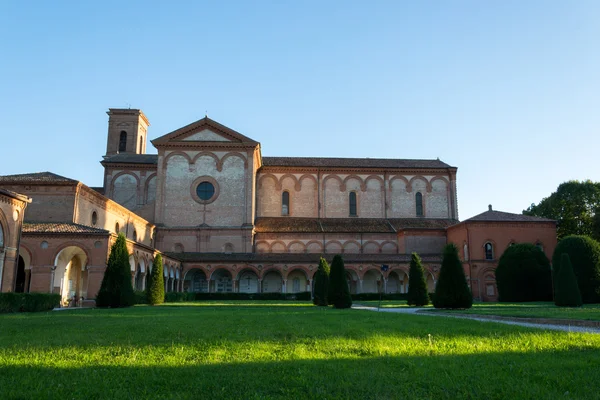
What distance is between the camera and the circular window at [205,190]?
43.5 m

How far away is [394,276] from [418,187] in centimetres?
1048

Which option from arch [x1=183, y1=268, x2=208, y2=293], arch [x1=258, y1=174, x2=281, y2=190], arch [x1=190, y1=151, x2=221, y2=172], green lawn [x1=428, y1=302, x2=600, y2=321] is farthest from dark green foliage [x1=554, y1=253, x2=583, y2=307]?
arch [x1=190, y1=151, x2=221, y2=172]

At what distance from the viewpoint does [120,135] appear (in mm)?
54094

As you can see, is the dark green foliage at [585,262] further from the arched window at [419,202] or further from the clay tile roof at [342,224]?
the arched window at [419,202]

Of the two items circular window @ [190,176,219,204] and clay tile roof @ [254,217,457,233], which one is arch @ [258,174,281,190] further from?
circular window @ [190,176,219,204]

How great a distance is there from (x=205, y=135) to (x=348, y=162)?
48.9 ft

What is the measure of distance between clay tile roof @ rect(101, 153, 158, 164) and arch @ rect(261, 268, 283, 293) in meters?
15.8

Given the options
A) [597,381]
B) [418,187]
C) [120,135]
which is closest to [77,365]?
[597,381]

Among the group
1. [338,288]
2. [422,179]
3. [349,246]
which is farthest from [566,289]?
[422,179]

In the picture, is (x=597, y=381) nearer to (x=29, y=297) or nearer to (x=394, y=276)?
(x=29, y=297)

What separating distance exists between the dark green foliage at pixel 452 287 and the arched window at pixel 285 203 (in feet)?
87.5

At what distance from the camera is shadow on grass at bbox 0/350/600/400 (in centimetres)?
473

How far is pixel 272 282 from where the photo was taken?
42875 millimetres

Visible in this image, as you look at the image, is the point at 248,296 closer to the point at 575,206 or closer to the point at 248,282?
the point at 248,282
